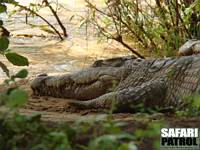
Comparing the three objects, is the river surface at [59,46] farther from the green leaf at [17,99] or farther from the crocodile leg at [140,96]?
the green leaf at [17,99]

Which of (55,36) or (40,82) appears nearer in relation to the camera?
(40,82)

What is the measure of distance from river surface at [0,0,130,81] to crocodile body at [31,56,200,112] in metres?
1.22

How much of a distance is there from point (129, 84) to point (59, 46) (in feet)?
11.1

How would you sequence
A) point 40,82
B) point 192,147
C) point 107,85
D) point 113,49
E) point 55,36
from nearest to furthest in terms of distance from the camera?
point 192,147 → point 107,85 → point 40,82 → point 113,49 → point 55,36

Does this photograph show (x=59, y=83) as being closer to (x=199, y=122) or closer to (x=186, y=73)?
(x=186, y=73)

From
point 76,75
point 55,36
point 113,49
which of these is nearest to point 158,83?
point 76,75

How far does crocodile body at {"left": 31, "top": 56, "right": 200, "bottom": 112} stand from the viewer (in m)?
4.06

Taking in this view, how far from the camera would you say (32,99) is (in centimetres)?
489

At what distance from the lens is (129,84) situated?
14.8 feet

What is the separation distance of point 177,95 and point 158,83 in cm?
21

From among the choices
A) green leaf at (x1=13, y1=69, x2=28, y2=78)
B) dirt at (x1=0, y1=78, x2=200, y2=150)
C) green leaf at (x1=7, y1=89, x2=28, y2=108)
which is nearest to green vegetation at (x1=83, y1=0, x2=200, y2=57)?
dirt at (x1=0, y1=78, x2=200, y2=150)

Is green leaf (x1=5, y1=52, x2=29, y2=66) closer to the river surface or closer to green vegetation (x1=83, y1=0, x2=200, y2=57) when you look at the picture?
the river surface

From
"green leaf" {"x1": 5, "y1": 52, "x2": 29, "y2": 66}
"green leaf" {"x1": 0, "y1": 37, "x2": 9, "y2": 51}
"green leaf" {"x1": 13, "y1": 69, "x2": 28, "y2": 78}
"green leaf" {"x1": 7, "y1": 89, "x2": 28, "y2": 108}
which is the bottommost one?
"green leaf" {"x1": 7, "y1": 89, "x2": 28, "y2": 108}

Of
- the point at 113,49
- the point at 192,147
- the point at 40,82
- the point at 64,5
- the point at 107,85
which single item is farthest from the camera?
the point at 64,5
